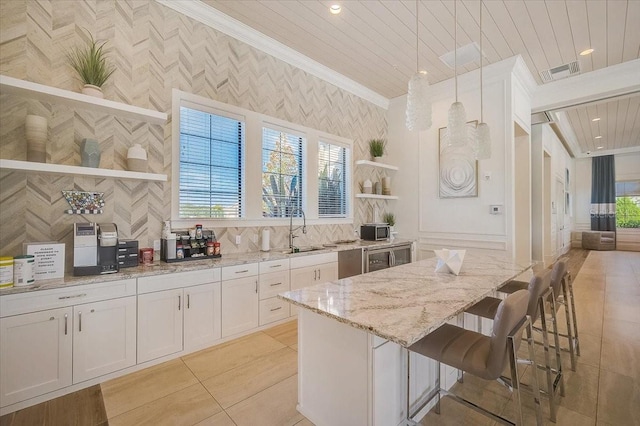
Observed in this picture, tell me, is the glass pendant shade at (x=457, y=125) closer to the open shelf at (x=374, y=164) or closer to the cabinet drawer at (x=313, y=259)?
→ the cabinet drawer at (x=313, y=259)

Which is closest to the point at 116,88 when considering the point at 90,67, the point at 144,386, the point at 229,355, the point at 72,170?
the point at 90,67

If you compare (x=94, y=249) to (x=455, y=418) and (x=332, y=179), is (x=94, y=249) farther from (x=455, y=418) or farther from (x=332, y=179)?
(x=332, y=179)

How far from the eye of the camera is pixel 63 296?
202cm

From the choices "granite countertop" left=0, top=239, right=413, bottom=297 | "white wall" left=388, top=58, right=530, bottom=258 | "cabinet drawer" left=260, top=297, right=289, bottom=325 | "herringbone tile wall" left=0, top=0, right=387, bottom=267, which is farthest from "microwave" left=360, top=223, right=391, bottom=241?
"cabinet drawer" left=260, top=297, right=289, bottom=325

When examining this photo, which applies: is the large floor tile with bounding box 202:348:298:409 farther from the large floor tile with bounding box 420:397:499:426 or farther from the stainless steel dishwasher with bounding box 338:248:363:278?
the stainless steel dishwasher with bounding box 338:248:363:278

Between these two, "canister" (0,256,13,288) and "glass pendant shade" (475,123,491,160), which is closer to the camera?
"canister" (0,256,13,288)

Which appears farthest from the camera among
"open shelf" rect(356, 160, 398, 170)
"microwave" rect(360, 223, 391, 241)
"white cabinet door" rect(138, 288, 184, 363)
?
"open shelf" rect(356, 160, 398, 170)

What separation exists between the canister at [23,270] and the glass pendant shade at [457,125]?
3.13m

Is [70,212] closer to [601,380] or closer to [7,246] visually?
[7,246]

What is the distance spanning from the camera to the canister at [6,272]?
186 cm

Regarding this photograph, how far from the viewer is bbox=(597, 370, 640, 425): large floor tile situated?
184cm

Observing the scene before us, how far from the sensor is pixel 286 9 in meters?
3.09

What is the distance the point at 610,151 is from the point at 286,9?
12400 mm

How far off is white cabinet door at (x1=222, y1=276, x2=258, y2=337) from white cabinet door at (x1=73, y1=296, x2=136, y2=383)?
77 cm
